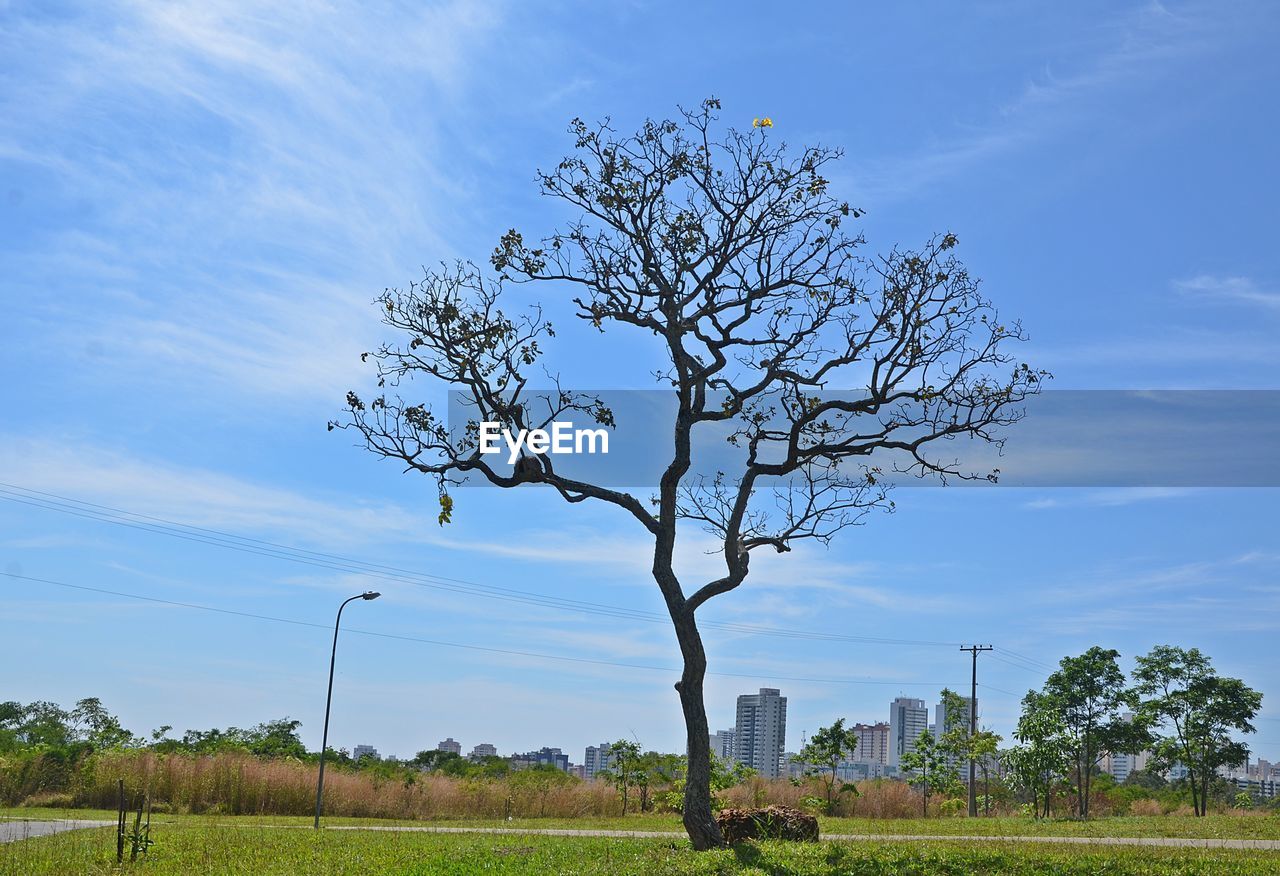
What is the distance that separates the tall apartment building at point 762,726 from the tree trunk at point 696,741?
67063 mm

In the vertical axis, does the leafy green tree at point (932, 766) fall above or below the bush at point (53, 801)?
above

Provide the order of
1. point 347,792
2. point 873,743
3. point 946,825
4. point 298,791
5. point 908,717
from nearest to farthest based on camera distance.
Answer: point 946,825 → point 298,791 → point 347,792 → point 908,717 → point 873,743

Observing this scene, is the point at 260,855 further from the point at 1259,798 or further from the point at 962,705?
the point at 1259,798

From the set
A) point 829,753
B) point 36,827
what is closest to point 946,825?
point 829,753

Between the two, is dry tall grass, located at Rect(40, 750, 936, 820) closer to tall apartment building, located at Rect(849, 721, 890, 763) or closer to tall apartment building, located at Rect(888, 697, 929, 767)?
tall apartment building, located at Rect(888, 697, 929, 767)

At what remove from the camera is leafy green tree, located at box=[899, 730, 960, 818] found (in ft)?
144

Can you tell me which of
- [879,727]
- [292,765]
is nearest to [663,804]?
[292,765]

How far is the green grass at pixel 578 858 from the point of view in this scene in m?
13.7

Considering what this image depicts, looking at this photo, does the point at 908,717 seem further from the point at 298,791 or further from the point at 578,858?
the point at 578,858

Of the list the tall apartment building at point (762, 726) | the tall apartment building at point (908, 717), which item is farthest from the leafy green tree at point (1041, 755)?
the tall apartment building at point (908, 717)

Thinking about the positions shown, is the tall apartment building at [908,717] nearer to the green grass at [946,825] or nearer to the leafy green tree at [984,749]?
the leafy green tree at [984,749]

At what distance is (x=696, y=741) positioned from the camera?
1551cm

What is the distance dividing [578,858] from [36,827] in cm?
1563

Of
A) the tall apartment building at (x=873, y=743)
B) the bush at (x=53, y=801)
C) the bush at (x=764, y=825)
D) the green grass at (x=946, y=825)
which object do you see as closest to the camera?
the bush at (x=764, y=825)
